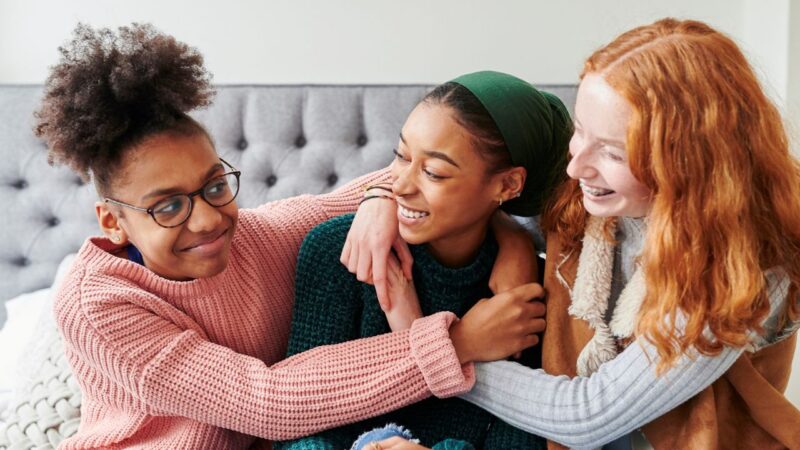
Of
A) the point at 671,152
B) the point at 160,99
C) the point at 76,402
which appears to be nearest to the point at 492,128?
the point at 671,152

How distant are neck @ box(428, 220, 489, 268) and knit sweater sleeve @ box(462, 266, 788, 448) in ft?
0.71

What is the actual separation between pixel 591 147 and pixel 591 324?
343 mm

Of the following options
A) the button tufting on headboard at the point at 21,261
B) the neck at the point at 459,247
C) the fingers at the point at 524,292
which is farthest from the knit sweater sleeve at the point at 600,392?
the button tufting on headboard at the point at 21,261

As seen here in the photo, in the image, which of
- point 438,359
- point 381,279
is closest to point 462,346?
point 438,359

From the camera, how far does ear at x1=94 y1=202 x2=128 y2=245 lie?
4.19ft

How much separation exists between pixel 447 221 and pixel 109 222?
57 centimetres

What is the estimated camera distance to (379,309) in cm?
139

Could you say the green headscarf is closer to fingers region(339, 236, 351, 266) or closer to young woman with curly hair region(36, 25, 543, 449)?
young woman with curly hair region(36, 25, 543, 449)

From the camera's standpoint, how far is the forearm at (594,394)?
1.16 meters

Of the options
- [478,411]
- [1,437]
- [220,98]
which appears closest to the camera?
[478,411]

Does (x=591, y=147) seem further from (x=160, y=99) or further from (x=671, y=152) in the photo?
(x=160, y=99)

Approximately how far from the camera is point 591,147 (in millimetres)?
1120

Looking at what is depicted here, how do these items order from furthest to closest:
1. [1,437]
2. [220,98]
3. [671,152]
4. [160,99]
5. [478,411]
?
[220,98], [1,437], [478,411], [160,99], [671,152]

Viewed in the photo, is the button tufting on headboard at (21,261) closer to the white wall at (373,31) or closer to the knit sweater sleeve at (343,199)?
the white wall at (373,31)
